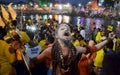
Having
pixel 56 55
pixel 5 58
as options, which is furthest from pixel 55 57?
pixel 5 58

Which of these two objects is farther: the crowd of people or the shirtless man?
the shirtless man

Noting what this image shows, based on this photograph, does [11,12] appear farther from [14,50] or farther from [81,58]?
[81,58]

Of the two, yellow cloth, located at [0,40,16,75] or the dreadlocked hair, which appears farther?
the dreadlocked hair

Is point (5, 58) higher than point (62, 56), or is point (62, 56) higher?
point (5, 58)

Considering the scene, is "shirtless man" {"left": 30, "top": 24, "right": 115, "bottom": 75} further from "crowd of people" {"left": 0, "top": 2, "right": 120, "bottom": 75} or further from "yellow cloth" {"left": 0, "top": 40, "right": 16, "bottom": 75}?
"yellow cloth" {"left": 0, "top": 40, "right": 16, "bottom": 75}

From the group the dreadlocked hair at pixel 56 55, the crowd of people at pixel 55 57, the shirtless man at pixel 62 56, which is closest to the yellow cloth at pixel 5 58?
the crowd of people at pixel 55 57

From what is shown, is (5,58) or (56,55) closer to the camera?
(5,58)

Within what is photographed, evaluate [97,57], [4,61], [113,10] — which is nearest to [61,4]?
[97,57]

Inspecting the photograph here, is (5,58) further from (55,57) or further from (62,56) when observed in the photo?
(62,56)

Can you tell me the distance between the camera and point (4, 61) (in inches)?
212

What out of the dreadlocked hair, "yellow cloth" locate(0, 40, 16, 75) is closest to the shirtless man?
the dreadlocked hair

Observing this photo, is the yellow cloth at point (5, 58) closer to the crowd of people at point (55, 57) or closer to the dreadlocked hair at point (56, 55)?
the crowd of people at point (55, 57)

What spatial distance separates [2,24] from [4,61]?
67cm

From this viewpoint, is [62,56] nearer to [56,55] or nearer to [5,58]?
[56,55]
